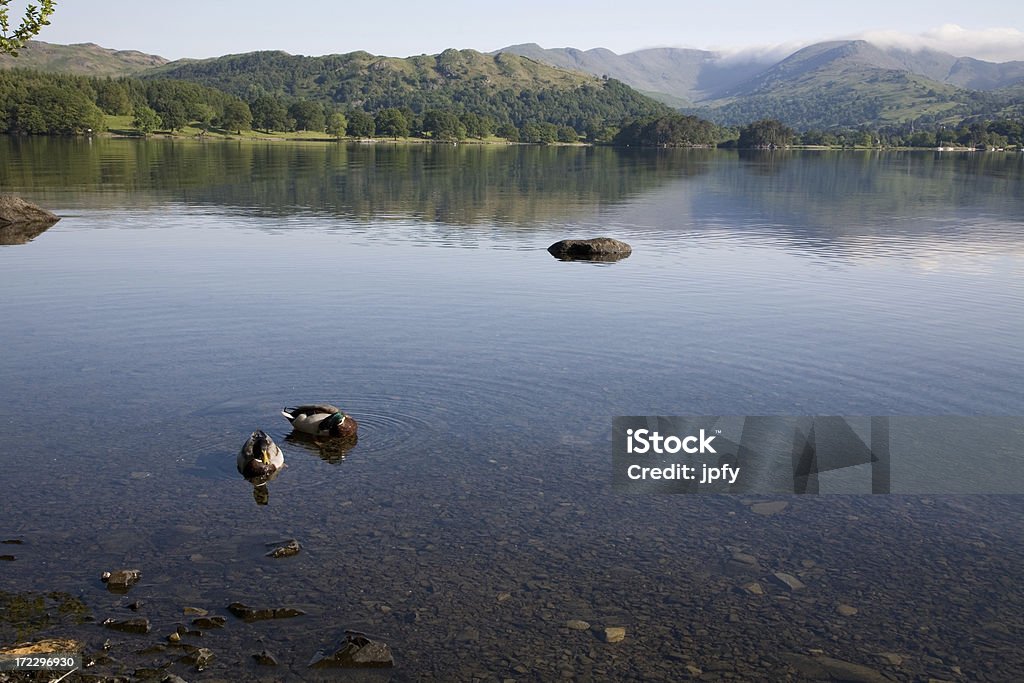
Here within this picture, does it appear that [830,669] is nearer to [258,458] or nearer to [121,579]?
[121,579]

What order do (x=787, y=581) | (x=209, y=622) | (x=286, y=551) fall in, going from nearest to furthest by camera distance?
(x=209, y=622)
(x=787, y=581)
(x=286, y=551)

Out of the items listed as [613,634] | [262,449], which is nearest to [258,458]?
[262,449]

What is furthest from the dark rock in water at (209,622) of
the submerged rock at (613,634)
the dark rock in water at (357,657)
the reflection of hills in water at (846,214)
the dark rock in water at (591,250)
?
the reflection of hills in water at (846,214)

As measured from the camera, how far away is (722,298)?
36.6m

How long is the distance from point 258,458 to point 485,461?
15.6ft

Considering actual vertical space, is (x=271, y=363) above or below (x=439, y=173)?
below

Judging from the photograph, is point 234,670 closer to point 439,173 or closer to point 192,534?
point 192,534

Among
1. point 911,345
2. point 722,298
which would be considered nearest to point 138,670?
point 911,345

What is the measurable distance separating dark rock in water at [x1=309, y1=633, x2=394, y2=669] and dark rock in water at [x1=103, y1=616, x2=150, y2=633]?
8.22 feet

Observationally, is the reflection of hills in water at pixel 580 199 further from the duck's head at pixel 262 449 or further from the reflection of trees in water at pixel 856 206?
the duck's head at pixel 262 449

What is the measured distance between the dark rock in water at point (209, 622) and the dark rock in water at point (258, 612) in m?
0.25

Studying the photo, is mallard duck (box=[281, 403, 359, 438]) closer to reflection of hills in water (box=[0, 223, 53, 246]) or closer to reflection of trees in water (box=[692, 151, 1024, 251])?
reflection of hills in water (box=[0, 223, 53, 246])

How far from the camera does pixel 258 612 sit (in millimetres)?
12195

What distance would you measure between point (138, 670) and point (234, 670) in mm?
1185
